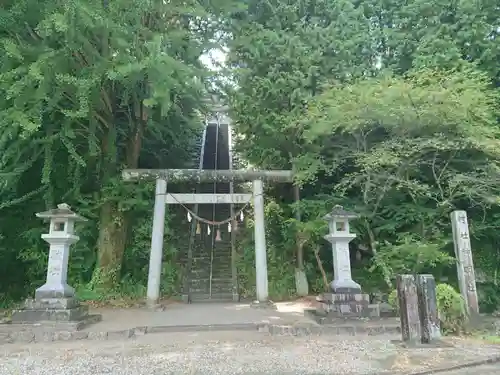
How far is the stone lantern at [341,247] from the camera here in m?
9.09

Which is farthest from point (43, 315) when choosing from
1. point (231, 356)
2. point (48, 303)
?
point (231, 356)

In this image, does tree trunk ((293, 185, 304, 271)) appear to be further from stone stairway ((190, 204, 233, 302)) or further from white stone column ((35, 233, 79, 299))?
white stone column ((35, 233, 79, 299))

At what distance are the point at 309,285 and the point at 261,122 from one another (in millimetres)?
5349

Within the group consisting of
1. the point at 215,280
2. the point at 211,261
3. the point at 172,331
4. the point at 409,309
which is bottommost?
the point at 172,331

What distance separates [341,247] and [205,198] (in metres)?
4.12

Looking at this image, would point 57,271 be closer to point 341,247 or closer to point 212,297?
point 212,297

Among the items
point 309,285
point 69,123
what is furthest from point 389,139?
point 69,123

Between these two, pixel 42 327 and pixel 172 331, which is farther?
pixel 172 331

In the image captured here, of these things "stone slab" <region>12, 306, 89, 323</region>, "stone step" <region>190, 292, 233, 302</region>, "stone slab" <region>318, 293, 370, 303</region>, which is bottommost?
"stone slab" <region>12, 306, 89, 323</region>

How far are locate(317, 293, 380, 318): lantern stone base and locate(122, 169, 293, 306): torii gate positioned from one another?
254 cm

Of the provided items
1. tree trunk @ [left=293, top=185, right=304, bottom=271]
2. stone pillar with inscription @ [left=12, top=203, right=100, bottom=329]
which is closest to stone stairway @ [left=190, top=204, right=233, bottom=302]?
tree trunk @ [left=293, top=185, right=304, bottom=271]

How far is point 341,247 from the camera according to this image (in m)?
9.38

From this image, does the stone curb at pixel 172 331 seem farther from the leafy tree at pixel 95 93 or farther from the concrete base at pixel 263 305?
the leafy tree at pixel 95 93

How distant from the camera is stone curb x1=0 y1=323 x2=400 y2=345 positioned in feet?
24.3
